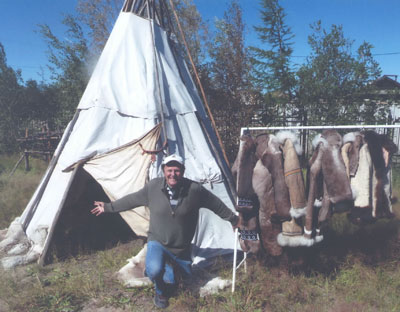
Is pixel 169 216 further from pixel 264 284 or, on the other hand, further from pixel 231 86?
pixel 231 86

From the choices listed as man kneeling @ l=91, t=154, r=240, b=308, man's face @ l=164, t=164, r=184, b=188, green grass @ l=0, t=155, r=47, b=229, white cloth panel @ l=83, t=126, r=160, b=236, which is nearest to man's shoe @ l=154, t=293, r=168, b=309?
man kneeling @ l=91, t=154, r=240, b=308

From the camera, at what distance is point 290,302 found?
3094 millimetres

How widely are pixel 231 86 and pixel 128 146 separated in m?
7.06

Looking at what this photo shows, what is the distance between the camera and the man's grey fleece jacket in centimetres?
301

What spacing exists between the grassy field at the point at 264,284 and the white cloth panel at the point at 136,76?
2.22 m

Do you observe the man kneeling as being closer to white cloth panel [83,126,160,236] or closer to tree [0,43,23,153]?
white cloth panel [83,126,160,236]

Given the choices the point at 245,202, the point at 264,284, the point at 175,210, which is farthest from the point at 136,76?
the point at 264,284

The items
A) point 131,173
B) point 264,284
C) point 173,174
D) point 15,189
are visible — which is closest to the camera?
point 173,174


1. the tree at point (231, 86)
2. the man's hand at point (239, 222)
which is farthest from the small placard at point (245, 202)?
the tree at point (231, 86)

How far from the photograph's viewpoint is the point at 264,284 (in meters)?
3.34

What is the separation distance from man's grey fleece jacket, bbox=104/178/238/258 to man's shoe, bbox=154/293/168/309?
0.46 meters

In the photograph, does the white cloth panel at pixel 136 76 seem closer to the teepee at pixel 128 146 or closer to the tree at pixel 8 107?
the teepee at pixel 128 146

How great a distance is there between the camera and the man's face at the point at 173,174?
2.94 meters

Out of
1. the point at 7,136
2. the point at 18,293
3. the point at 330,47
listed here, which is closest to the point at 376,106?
the point at 330,47
